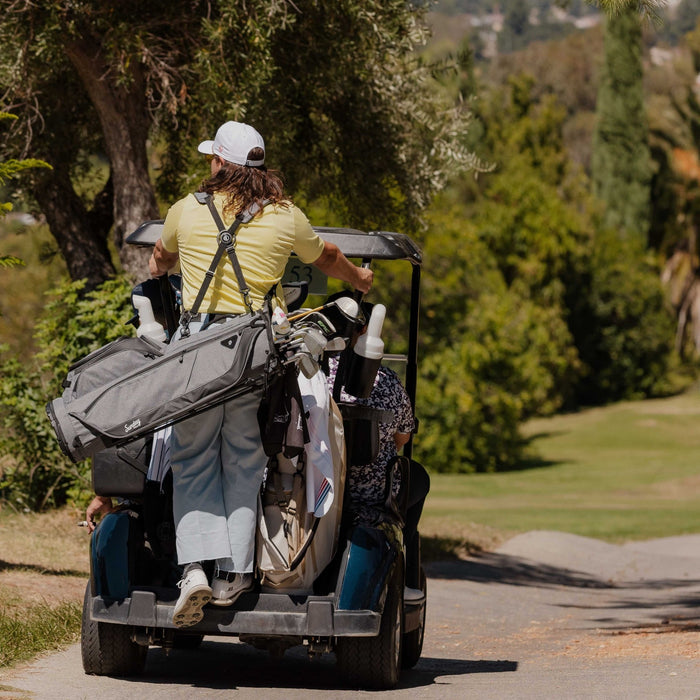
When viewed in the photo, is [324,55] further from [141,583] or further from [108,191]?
[141,583]

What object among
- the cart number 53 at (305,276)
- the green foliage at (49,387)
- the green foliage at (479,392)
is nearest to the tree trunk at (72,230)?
the green foliage at (49,387)

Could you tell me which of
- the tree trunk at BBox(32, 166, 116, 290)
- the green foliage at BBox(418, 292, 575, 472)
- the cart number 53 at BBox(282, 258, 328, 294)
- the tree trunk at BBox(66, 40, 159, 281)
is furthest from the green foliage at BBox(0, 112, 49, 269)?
the green foliage at BBox(418, 292, 575, 472)

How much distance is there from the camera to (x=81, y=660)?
6.10 m

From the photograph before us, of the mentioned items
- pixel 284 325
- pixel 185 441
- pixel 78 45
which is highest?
pixel 78 45

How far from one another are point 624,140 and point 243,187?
47299 millimetres

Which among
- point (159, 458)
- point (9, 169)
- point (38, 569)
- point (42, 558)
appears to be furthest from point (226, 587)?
point (42, 558)

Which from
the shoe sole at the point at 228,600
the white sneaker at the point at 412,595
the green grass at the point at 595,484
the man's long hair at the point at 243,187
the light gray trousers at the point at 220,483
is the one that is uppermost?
the man's long hair at the point at 243,187

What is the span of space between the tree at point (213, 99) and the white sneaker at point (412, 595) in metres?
5.04

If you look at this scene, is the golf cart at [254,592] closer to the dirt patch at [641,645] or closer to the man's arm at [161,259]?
the man's arm at [161,259]

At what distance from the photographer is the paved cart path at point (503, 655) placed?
17.8 ft

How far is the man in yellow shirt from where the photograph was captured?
5047 millimetres

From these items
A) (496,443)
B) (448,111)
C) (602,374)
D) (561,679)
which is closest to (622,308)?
(602,374)

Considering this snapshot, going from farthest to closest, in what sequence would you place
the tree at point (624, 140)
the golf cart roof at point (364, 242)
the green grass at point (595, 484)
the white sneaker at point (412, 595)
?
the tree at point (624, 140)
the green grass at point (595, 484)
the golf cart roof at point (364, 242)
the white sneaker at point (412, 595)

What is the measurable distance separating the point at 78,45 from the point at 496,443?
2380cm
